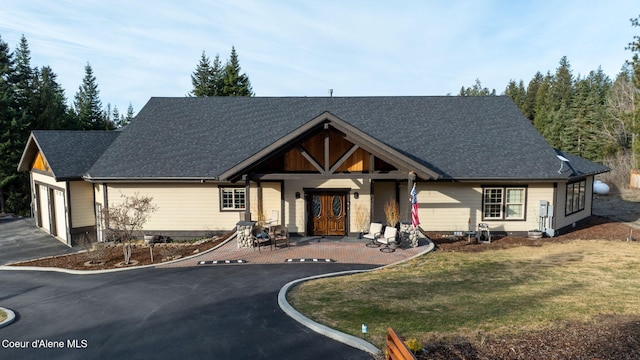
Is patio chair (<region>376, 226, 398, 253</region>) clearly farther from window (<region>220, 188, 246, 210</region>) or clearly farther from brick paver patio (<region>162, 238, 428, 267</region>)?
window (<region>220, 188, 246, 210</region>)

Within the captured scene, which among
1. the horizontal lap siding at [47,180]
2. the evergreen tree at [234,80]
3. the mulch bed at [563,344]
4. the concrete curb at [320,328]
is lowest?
the concrete curb at [320,328]

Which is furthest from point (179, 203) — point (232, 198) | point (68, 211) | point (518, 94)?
point (518, 94)

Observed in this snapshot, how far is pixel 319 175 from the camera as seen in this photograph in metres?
15.8

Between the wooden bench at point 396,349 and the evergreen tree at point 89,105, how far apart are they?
5290cm

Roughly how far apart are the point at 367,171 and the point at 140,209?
9679mm

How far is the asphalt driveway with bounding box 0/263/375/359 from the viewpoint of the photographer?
738 cm

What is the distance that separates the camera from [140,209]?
14977 millimetres

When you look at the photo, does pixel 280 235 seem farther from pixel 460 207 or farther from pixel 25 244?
pixel 25 244

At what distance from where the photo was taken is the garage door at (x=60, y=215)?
1979 cm

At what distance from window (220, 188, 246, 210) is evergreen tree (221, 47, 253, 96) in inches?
1366

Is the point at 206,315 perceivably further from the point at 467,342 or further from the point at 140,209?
the point at 140,209

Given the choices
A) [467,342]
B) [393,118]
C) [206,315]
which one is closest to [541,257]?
[467,342]

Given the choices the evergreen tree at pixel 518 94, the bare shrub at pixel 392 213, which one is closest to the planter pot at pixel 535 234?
the bare shrub at pixel 392 213

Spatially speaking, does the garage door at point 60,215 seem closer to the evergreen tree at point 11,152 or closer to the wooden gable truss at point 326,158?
the wooden gable truss at point 326,158
